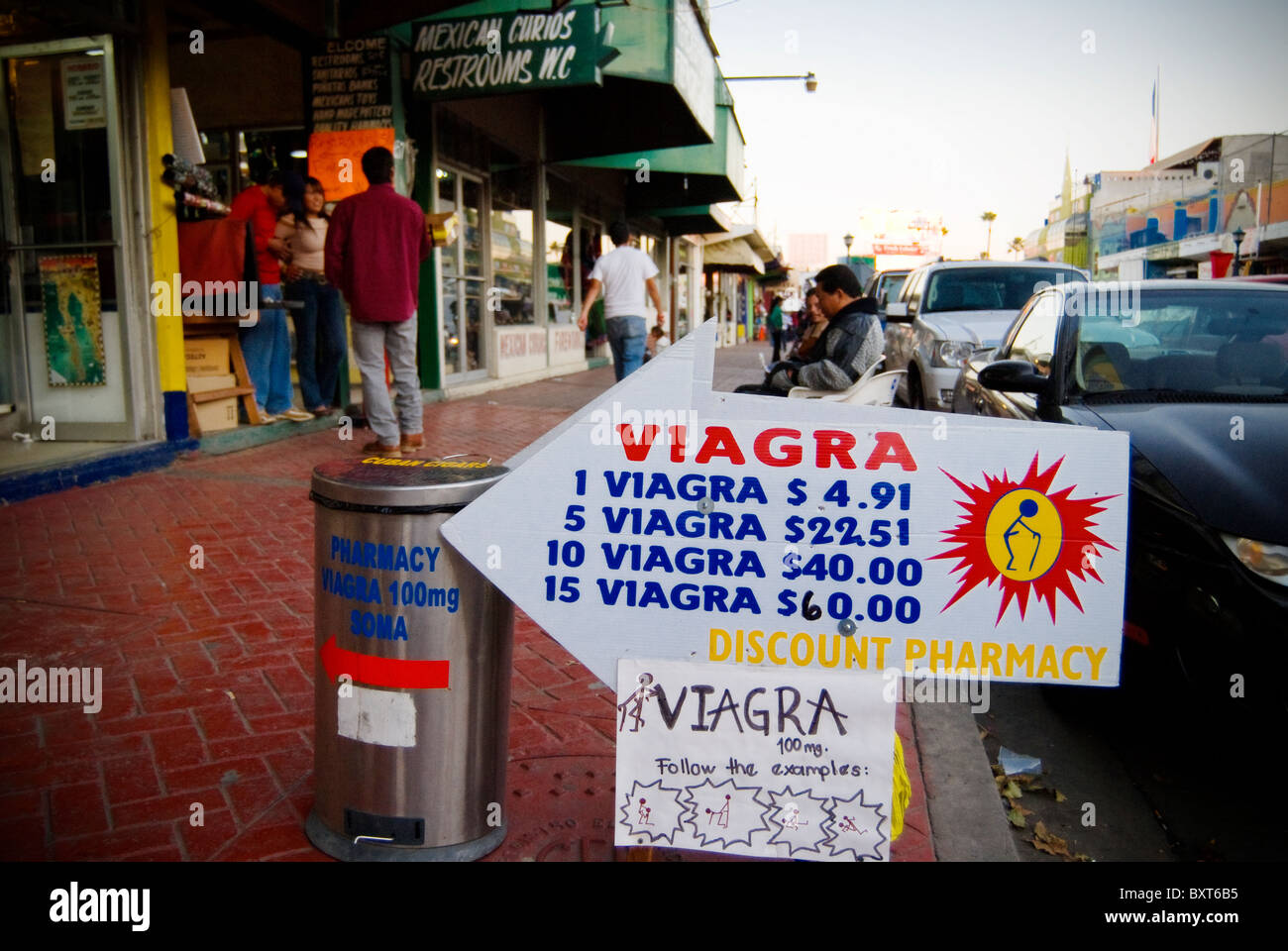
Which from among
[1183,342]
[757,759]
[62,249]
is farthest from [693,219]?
[757,759]

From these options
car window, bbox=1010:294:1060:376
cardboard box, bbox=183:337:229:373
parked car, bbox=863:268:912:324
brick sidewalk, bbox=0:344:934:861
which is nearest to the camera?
brick sidewalk, bbox=0:344:934:861

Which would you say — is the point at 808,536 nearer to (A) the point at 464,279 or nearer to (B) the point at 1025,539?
(B) the point at 1025,539

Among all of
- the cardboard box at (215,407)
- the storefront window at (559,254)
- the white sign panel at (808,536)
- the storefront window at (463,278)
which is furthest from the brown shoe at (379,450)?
the storefront window at (559,254)

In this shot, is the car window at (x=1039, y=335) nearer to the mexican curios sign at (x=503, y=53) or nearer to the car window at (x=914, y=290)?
the car window at (x=914, y=290)

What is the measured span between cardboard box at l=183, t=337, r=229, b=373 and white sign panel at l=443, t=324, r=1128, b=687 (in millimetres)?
6348

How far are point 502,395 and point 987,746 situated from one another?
9730mm

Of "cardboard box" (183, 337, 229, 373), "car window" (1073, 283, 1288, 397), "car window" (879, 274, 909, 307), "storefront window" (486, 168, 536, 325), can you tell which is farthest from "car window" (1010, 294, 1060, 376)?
"car window" (879, 274, 909, 307)

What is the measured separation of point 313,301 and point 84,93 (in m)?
2.39

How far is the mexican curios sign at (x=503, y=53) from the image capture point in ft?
32.3

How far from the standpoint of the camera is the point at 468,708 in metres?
2.45

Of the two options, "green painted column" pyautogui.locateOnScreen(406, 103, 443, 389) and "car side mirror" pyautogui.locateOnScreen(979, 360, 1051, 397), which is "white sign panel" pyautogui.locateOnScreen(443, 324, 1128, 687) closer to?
"car side mirror" pyautogui.locateOnScreen(979, 360, 1051, 397)

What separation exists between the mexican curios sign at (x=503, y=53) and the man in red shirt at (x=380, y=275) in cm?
317

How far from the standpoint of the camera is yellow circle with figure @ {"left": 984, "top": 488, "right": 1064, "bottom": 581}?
220 cm
